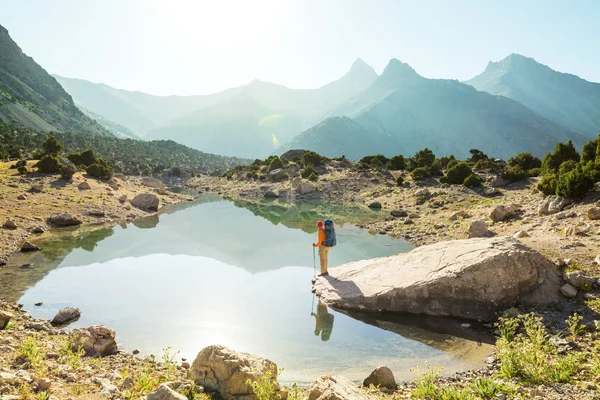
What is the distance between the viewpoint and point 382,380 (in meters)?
8.66

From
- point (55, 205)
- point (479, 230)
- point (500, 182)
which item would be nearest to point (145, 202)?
point (55, 205)

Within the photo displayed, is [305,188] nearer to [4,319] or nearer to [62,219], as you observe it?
[62,219]

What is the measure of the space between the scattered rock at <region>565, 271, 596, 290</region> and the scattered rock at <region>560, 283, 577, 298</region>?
0.23 meters

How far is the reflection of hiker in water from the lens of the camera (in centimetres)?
1216

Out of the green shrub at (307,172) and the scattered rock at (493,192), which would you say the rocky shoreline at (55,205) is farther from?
the scattered rock at (493,192)

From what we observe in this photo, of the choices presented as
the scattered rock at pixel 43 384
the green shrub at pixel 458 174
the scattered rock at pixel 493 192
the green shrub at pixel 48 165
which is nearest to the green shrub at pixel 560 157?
the scattered rock at pixel 493 192

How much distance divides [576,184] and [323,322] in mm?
18628

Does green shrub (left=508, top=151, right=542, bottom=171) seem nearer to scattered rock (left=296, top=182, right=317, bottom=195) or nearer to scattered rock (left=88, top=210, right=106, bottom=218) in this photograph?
scattered rock (left=296, top=182, right=317, bottom=195)

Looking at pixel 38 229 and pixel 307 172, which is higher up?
pixel 307 172

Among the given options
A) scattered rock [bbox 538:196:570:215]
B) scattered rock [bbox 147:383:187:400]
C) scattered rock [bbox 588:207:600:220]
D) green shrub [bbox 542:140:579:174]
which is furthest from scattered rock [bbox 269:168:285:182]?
scattered rock [bbox 147:383:187:400]

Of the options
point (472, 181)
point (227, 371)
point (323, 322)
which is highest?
point (472, 181)

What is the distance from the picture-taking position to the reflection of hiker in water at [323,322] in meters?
12.2

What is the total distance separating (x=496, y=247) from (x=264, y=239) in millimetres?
20646

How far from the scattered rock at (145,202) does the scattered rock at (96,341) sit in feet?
113
